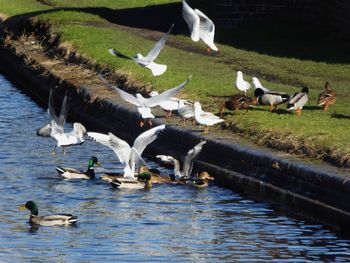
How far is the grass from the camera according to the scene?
18906 mm

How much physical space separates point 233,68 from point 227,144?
32.3 feet

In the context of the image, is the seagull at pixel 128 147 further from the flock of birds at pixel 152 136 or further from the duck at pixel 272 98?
the duck at pixel 272 98

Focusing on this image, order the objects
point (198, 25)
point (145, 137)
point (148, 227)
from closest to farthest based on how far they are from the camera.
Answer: point (148, 227) → point (145, 137) → point (198, 25)

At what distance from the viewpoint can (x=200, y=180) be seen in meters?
18.3

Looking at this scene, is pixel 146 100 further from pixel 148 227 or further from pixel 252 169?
pixel 148 227

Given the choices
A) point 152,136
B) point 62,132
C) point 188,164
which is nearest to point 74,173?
point 152,136

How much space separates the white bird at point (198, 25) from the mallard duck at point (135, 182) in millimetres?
5028

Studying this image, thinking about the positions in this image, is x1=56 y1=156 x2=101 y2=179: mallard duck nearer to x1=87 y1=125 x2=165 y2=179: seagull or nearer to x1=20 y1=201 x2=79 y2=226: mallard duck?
x1=87 y1=125 x2=165 y2=179: seagull

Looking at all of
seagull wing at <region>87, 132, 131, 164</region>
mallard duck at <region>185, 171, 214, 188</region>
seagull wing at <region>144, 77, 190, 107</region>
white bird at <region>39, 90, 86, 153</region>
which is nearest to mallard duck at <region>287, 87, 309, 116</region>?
seagull wing at <region>144, 77, 190, 107</region>

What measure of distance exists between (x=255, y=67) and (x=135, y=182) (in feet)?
35.3

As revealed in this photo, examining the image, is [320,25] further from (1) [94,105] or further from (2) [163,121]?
(2) [163,121]

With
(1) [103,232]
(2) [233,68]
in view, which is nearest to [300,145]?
(1) [103,232]

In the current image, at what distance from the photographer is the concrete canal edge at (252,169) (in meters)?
15.8

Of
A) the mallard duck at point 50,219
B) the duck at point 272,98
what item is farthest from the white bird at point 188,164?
the mallard duck at point 50,219
